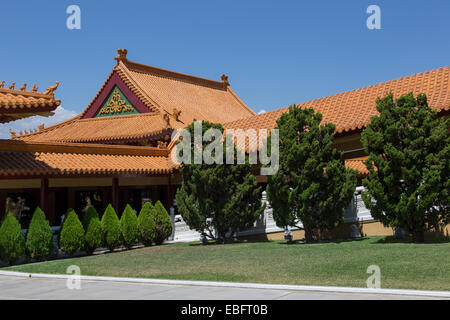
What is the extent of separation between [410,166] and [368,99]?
22.6 feet

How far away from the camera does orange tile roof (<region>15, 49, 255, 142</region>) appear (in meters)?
26.6

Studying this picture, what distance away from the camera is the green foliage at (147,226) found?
18.5 metres

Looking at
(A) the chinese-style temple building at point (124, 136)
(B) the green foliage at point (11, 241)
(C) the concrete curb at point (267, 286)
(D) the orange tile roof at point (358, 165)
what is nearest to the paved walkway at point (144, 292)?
(C) the concrete curb at point (267, 286)

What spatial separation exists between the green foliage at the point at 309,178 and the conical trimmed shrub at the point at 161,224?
489 centimetres

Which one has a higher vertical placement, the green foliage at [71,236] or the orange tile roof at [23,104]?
the orange tile roof at [23,104]

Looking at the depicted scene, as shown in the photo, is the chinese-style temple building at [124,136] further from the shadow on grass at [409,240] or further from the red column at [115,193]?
the shadow on grass at [409,240]

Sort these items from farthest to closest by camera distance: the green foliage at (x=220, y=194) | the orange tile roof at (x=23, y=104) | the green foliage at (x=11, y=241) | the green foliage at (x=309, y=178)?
the green foliage at (x=220, y=194) < the orange tile roof at (x=23, y=104) < the green foliage at (x=309, y=178) < the green foliage at (x=11, y=241)

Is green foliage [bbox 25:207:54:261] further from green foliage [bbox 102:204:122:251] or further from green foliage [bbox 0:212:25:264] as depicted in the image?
green foliage [bbox 102:204:122:251]

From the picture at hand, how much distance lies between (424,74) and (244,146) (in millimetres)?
7126

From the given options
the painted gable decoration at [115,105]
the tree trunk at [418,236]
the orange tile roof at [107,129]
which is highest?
the painted gable decoration at [115,105]

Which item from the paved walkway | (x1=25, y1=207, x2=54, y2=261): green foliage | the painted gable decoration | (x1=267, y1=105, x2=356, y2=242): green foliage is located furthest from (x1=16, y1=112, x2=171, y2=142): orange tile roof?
the paved walkway

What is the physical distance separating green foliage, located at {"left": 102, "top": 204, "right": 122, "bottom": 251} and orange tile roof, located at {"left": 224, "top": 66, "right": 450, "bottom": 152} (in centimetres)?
793

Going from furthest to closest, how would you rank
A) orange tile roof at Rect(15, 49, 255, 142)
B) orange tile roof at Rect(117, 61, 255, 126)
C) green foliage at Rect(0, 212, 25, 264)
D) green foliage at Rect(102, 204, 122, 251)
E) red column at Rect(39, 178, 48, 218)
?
orange tile roof at Rect(117, 61, 255, 126) < orange tile roof at Rect(15, 49, 255, 142) < red column at Rect(39, 178, 48, 218) < green foliage at Rect(102, 204, 122, 251) < green foliage at Rect(0, 212, 25, 264)
